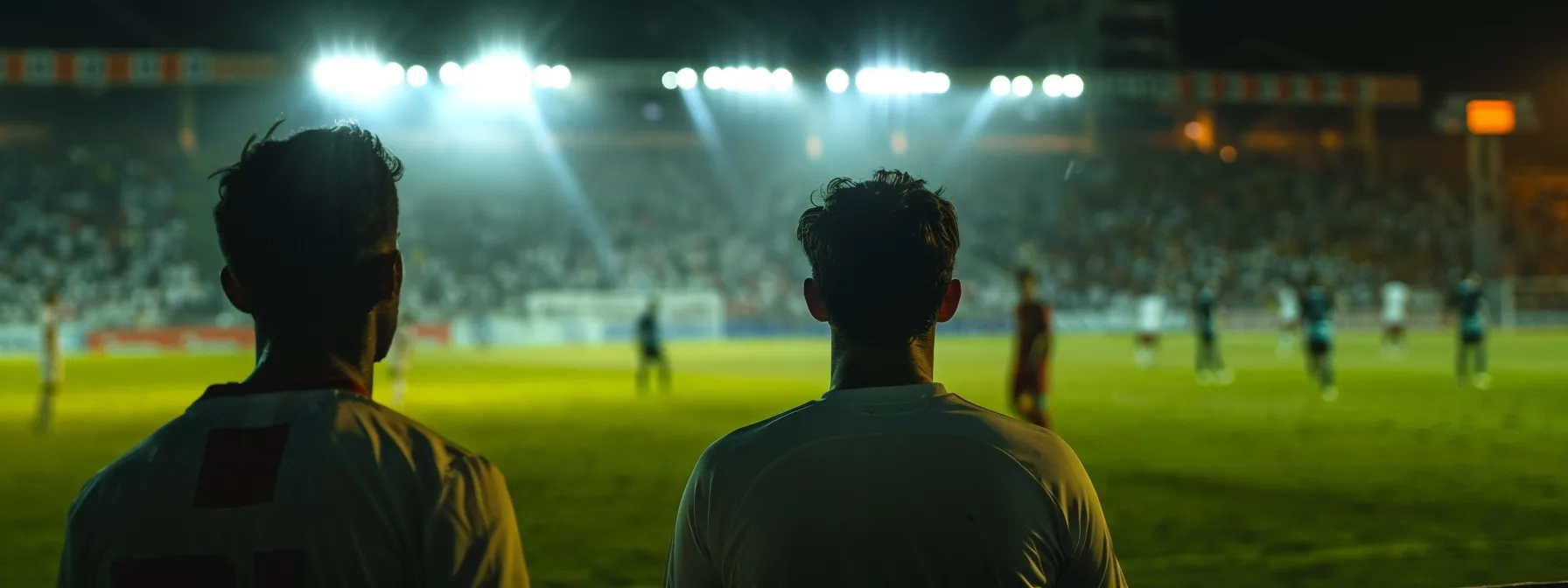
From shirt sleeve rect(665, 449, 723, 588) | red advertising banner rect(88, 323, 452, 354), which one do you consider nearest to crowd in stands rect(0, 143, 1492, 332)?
red advertising banner rect(88, 323, 452, 354)

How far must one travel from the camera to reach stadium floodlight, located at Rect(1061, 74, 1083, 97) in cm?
5469

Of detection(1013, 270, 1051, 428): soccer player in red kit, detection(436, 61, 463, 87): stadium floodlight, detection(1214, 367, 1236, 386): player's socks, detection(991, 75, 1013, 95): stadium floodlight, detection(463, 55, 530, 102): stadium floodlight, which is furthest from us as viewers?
detection(991, 75, 1013, 95): stadium floodlight

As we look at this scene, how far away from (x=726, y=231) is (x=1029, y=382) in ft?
142

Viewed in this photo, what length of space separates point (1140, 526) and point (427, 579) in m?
7.85

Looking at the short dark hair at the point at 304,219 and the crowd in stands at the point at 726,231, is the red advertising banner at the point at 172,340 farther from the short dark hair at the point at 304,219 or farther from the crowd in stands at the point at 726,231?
the short dark hair at the point at 304,219

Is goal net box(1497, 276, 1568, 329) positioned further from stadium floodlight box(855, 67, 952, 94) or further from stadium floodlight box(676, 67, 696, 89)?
stadium floodlight box(676, 67, 696, 89)

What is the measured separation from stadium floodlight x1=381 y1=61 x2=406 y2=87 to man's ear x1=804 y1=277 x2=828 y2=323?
1838 inches

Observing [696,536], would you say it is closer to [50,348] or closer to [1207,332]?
[50,348]

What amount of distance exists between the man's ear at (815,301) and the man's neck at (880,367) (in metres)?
0.12

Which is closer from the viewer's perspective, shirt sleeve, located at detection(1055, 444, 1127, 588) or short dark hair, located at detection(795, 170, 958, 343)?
shirt sleeve, located at detection(1055, 444, 1127, 588)

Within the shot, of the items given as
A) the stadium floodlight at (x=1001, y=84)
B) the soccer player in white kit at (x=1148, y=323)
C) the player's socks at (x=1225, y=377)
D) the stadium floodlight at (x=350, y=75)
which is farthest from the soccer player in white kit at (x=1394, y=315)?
the stadium floodlight at (x=350, y=75)

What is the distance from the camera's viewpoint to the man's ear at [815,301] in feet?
7.89

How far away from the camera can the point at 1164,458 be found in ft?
42.5

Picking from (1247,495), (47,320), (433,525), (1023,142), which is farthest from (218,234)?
(1023,142)
